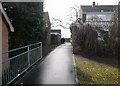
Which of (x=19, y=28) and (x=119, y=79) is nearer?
(x=119, y=79)

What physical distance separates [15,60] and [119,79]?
4662 millimetres

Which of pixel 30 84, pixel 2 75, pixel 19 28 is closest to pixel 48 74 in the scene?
pixel 30 84

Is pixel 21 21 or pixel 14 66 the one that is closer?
pixel 14 66

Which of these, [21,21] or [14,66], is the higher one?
[21,21]

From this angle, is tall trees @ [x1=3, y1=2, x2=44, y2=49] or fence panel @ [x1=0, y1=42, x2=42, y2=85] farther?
tall trees @ [x1=3, y1=2, x2=44, y2=49]

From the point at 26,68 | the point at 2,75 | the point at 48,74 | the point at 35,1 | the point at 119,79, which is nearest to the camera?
the point at 2,75

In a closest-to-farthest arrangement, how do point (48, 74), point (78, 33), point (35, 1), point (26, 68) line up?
point (48, 74) < point (26, 68) < point (35, 1) < point (78, 33)

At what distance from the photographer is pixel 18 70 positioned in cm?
1188

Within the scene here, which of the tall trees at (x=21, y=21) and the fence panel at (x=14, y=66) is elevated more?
the tall trees at (x=21, y=21)

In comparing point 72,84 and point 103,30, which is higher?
point 103,30

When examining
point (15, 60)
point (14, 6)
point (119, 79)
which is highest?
point (14, 6)

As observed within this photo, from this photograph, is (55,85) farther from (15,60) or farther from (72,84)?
(15,60)

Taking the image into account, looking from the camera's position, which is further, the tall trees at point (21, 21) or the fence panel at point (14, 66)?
the tall trees at point (21, 21)

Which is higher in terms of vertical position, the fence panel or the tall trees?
the tall trees
